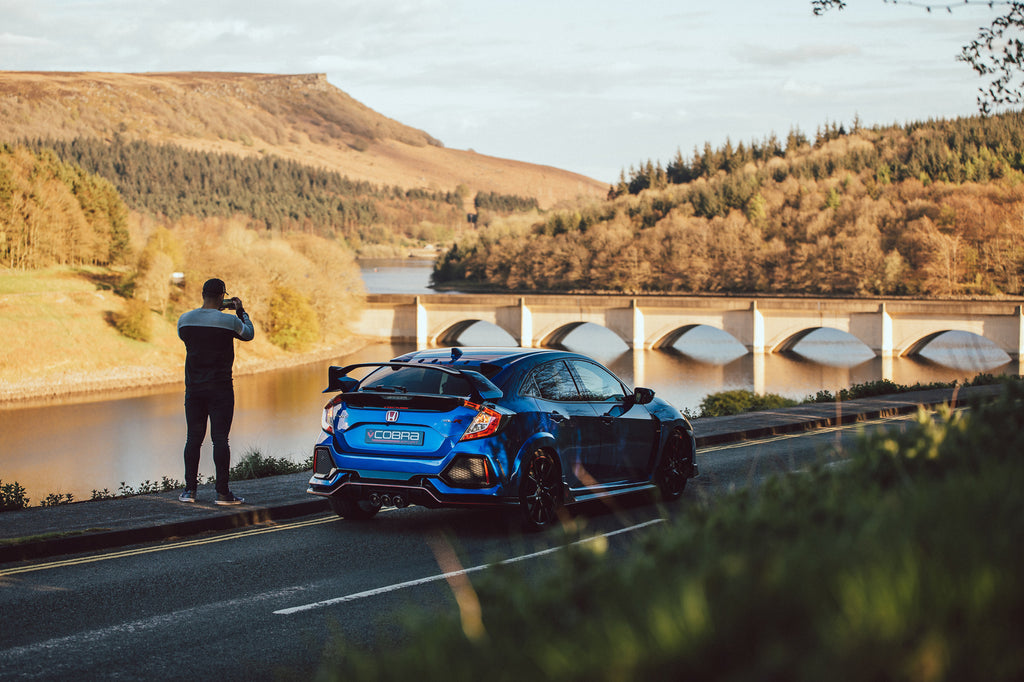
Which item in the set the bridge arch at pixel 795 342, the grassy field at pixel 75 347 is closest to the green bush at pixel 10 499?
the grassy field at pixel 75 347

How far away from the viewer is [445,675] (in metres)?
2.43

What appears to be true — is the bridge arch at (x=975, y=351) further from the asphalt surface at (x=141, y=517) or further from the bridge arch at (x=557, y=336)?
the asphalt surface at (x=141, y=517)

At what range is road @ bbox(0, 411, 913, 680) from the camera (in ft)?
18.3

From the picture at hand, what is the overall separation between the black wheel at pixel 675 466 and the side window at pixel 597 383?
0.88 metres

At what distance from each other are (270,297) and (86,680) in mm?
79800

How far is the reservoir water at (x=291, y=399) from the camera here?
4062cm

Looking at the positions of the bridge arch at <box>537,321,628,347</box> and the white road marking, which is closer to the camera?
the white road marking

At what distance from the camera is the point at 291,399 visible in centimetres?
6106

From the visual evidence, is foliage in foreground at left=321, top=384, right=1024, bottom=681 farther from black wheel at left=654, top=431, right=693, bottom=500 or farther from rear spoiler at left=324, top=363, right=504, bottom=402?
black wheel at left=654, top=431, right=693, bottom=500

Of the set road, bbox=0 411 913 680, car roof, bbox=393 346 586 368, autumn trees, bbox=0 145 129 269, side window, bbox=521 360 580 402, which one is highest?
autumn trees, bbox=0 145 129 269

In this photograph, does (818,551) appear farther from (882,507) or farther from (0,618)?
(0,618)

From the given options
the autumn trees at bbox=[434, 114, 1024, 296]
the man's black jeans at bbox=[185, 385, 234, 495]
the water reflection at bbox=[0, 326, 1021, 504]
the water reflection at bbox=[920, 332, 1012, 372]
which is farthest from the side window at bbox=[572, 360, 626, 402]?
the autumn trees at bbox=[434, 114, 1024, 296]

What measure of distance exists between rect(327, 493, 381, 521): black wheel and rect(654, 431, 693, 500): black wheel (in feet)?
10.1

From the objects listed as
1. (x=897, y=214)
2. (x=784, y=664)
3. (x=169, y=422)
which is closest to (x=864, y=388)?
(x=784, y=664)
